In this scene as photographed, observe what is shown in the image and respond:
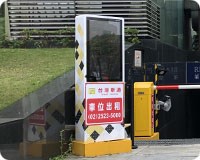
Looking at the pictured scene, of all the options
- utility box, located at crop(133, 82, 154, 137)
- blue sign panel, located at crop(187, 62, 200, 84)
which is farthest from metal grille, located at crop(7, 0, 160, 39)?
utility box, located at crop(133, 82, 154, 137)

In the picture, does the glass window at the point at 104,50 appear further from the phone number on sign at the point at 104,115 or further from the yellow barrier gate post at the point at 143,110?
the yellow barrier gate post at the point at 143,110

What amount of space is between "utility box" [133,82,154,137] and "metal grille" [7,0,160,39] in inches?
198

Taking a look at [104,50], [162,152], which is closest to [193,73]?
[162,152]

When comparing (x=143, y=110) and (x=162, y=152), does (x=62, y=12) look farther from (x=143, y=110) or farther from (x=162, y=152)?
(x=162, y=152)

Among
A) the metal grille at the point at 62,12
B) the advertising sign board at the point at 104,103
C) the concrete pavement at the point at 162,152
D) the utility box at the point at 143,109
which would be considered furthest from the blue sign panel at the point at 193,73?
the advertising sign board at the point at 104,103

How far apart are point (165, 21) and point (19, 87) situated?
9510 mm

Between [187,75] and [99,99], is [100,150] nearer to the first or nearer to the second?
[99,99]

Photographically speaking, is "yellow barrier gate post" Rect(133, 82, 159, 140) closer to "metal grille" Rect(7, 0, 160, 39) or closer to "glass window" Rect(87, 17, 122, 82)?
"glass window" Rect(87, 17, 122, 82)

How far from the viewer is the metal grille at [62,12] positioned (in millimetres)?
12766

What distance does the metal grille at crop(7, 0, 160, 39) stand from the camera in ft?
41.9

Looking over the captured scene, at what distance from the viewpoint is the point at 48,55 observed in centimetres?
1122

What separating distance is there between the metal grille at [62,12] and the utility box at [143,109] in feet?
16.5

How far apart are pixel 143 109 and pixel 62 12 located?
5539 mm

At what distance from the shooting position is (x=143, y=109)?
8.46 meters
